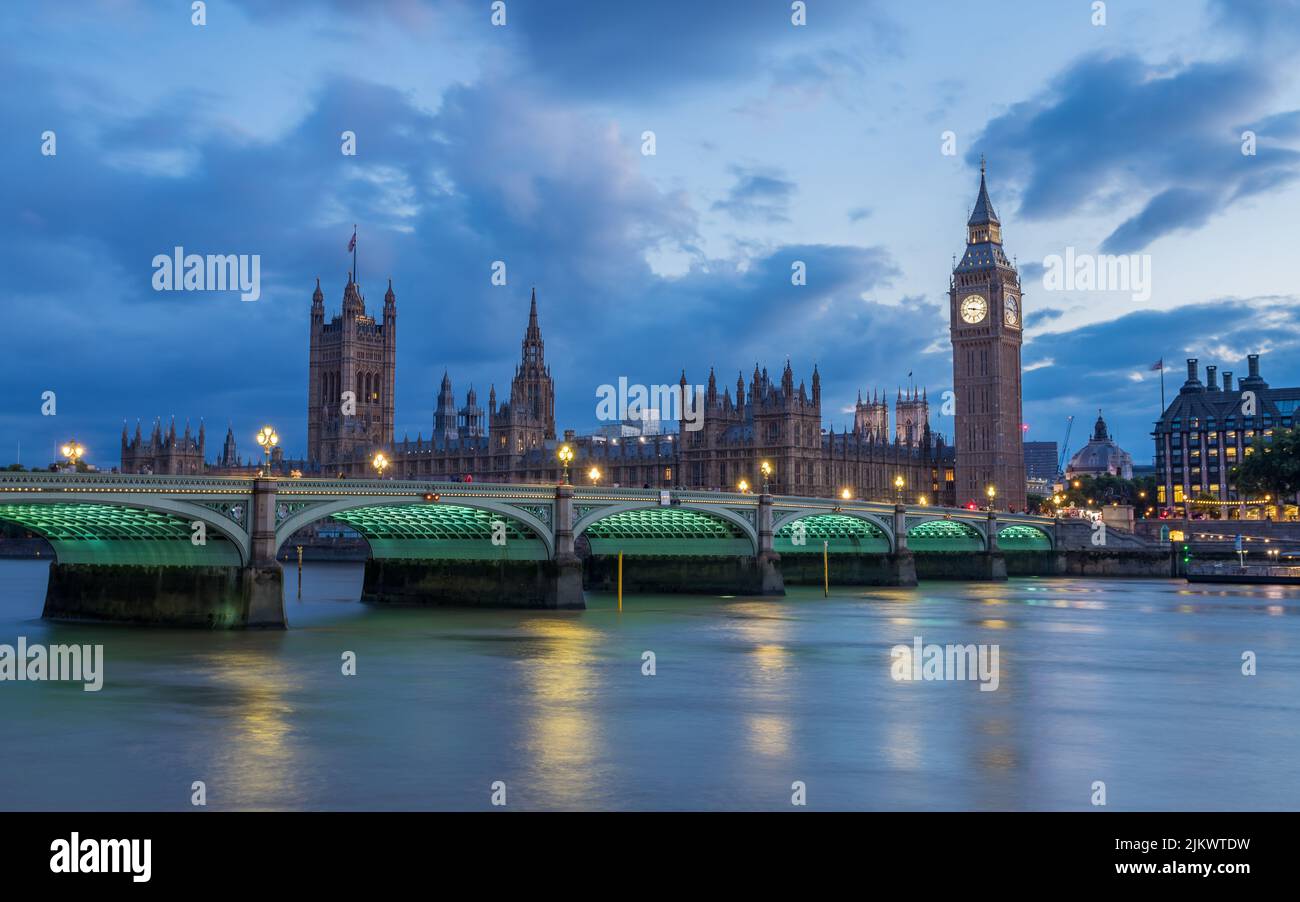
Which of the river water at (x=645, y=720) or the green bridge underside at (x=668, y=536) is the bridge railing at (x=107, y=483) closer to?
the river water at (x=645, y=720)

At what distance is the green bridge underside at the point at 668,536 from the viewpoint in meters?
73.1

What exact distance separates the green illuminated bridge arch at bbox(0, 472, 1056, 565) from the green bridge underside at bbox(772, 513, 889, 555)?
4.0 inches

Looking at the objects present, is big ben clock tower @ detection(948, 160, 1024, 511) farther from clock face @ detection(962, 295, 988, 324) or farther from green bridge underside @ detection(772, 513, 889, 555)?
green bridge underside @ detection(772, 513, 889, 555)

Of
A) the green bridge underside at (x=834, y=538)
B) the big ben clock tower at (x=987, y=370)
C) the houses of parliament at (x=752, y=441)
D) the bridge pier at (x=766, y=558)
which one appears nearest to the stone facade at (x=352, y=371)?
the houses of parliament at (x=752, y=441)

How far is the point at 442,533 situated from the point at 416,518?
154 inches

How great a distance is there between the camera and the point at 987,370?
149 metres

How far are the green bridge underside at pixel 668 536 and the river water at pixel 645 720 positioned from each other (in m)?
21.5

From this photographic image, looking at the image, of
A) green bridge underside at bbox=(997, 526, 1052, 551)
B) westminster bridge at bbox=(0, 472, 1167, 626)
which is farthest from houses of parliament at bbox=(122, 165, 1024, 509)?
westminster bridge at bbox=(0, 472, 1167, 626)

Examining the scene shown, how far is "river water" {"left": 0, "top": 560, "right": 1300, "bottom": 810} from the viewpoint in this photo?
67.4 ft

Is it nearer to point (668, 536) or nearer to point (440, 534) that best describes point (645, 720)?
point (440, 534)
